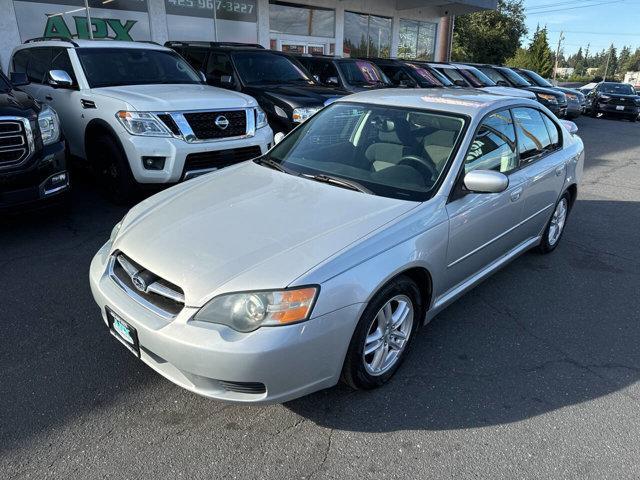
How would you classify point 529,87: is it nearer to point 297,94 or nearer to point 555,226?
point 297,94

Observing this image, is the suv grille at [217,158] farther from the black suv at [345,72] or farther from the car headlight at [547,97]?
the car headlight at [547,97]

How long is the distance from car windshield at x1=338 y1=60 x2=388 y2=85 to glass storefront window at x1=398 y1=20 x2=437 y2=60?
38.4 ft

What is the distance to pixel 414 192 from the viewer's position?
298cm

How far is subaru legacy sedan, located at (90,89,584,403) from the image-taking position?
2201 millimetres

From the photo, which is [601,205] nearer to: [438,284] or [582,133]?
[438,284]

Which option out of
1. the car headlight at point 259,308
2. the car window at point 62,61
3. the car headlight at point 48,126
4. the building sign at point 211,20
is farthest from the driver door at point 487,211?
the building sign at point 211,20

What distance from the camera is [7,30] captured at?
34.0ft

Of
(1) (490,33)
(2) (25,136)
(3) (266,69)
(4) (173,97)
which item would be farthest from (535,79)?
(1) (490,33)

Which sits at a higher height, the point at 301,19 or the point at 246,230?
the point at 301,19

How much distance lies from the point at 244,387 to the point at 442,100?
2.51 metres

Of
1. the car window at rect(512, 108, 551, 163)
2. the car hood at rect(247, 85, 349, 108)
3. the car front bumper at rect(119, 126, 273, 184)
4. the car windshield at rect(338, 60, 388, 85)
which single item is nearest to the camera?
the car window at rect(512, 108, 551, 163)

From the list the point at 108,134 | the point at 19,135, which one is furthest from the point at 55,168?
the point at 108,134

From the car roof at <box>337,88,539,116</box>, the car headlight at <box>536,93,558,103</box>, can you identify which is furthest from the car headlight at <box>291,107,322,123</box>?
the car headlight at <box>536,93,558,103</box>

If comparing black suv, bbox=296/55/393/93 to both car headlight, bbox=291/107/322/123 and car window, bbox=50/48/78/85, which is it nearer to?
car headlight, bbox=291/107/322/123
